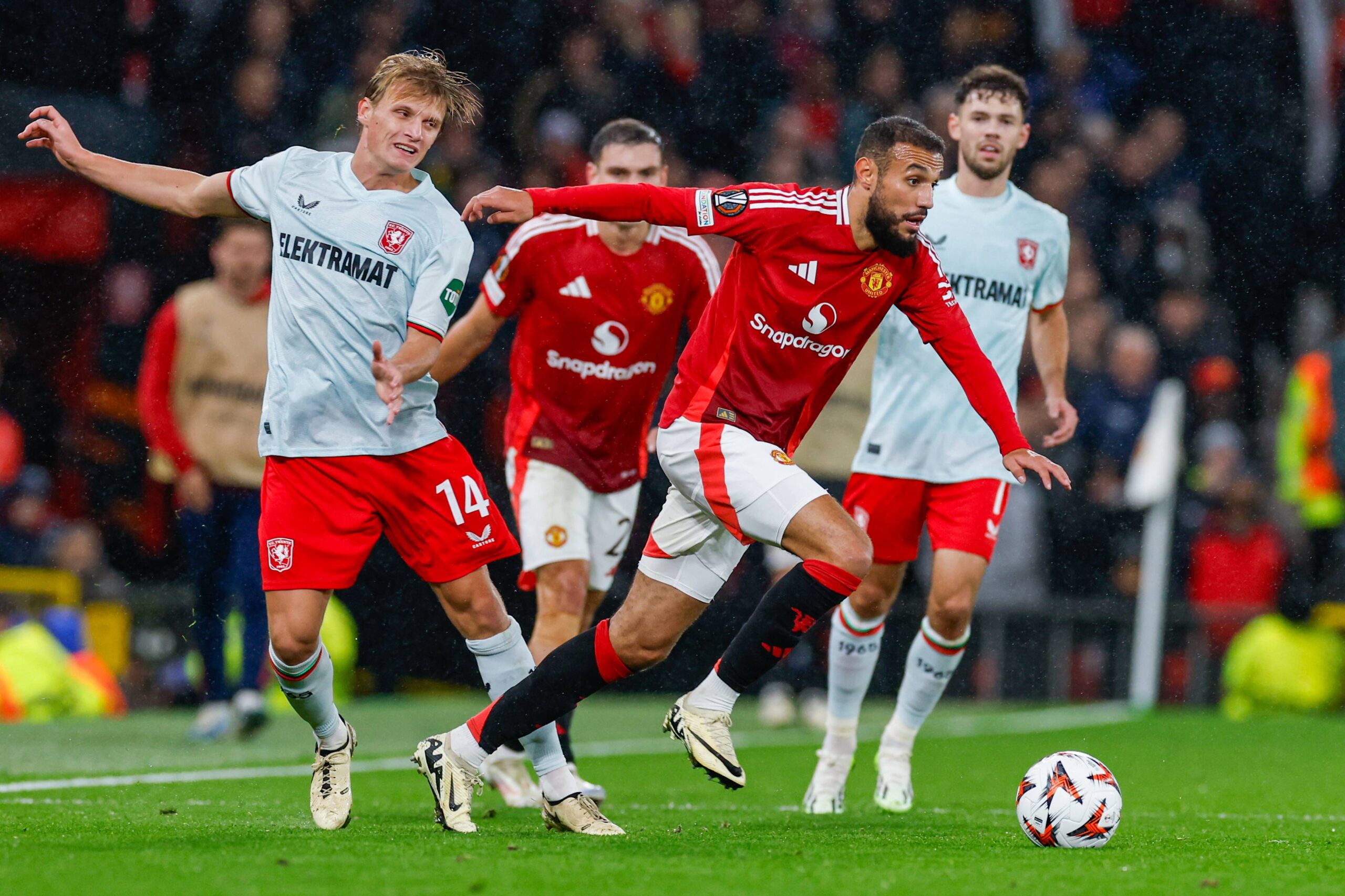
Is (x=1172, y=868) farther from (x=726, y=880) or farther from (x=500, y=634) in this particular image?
(x=500, y=634)

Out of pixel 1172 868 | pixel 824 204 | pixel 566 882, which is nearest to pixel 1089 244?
pixel 824 204

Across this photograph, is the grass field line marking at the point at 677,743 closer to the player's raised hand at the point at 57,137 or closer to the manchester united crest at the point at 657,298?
the player's raised hand at the point at 57,137

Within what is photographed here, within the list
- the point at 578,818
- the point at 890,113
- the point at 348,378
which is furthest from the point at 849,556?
the point at 890,113

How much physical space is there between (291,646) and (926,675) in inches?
109

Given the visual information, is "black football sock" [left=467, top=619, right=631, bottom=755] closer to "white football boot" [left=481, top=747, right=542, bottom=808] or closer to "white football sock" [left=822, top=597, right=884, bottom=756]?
"white football boot" [left=481, top=747, right=542, bottom=808]

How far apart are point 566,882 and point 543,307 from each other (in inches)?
128

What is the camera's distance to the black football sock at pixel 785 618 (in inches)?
211

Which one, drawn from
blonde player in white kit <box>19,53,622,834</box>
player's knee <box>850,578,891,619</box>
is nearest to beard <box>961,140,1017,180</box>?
player's knee <box>850,578,891,619</box>

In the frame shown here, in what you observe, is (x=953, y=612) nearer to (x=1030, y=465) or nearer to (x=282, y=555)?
(x=1030, y=465)

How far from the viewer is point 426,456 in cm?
572

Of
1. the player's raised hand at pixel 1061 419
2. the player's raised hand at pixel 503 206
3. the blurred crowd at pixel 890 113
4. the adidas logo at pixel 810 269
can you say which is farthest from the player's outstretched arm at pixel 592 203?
the blurred crowd at pixel 890 113

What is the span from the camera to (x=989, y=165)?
7.18 m

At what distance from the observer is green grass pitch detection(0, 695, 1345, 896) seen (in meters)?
4.33

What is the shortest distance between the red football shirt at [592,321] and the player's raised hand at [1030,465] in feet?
6.07
